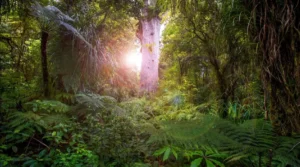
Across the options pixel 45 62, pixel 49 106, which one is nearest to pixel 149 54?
pixel 45 62

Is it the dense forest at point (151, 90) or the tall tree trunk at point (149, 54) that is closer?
the dense forest at point (151, 90)

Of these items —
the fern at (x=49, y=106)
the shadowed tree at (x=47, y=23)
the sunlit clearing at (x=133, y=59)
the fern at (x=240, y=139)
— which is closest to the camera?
the fern at (x=240, y=139)

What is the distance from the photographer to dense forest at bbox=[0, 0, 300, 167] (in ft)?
4.73

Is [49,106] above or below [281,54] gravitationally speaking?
below

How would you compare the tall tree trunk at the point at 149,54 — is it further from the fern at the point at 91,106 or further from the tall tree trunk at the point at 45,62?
the tall tree trunk at the point at 45,62

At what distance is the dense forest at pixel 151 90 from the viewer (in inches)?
56.7

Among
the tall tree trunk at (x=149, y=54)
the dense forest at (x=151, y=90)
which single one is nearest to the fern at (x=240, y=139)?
the dense forest at (x=151, y=90)

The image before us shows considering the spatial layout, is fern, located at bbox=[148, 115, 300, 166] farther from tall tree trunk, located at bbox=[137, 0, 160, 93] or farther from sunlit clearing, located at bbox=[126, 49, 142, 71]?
tall tree trunk, located at bbox=[137, 0, 160, 93]

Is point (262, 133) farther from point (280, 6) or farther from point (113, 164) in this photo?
point (113, 164)

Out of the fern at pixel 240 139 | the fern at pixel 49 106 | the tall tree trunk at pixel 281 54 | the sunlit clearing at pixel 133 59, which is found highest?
the sunlit clearing at pixel 133 59

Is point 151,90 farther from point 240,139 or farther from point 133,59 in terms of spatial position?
point 240,139

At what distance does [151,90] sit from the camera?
5.20 m

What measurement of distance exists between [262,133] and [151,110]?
8.44 ft

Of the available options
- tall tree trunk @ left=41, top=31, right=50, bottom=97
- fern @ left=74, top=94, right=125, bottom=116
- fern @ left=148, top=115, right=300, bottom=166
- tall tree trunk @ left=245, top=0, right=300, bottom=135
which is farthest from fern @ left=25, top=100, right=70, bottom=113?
tall tree trunk @ left=245, top=0, right=300, bottom=135
